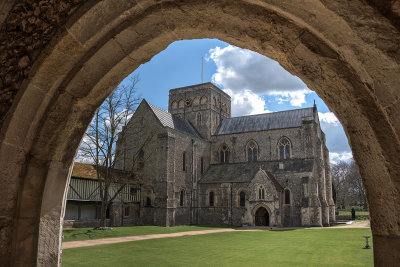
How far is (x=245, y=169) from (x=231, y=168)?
69.9 inches

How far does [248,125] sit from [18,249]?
38.5 meters

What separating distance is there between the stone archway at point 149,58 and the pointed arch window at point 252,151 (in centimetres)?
3571

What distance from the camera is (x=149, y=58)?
3057 mm

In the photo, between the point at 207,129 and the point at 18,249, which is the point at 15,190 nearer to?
the point at 18,249

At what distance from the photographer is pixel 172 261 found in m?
10.7

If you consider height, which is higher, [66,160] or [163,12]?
[163,12]

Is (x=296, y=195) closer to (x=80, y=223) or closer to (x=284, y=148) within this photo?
(x=284, y=148)

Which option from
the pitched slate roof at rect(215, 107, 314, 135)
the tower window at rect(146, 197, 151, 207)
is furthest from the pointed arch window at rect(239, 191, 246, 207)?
the tower window at rect(146, 197, 151, 207)

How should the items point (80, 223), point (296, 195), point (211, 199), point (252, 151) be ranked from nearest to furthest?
point (80, 223) → point (296, 195) → point (211, 199) → point (252, 151)

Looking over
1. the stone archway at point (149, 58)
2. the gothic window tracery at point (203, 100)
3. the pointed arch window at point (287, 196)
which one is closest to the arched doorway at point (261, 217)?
the pointed arch window at point (287, 196)

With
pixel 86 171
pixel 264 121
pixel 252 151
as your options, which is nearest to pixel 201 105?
pixel 264 121

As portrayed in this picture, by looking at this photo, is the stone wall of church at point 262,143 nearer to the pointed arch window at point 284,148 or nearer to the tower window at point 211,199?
the pointed arch window at point 284,148

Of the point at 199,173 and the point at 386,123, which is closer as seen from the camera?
the point at 386,123

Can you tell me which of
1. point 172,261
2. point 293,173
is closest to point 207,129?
point 293,173
